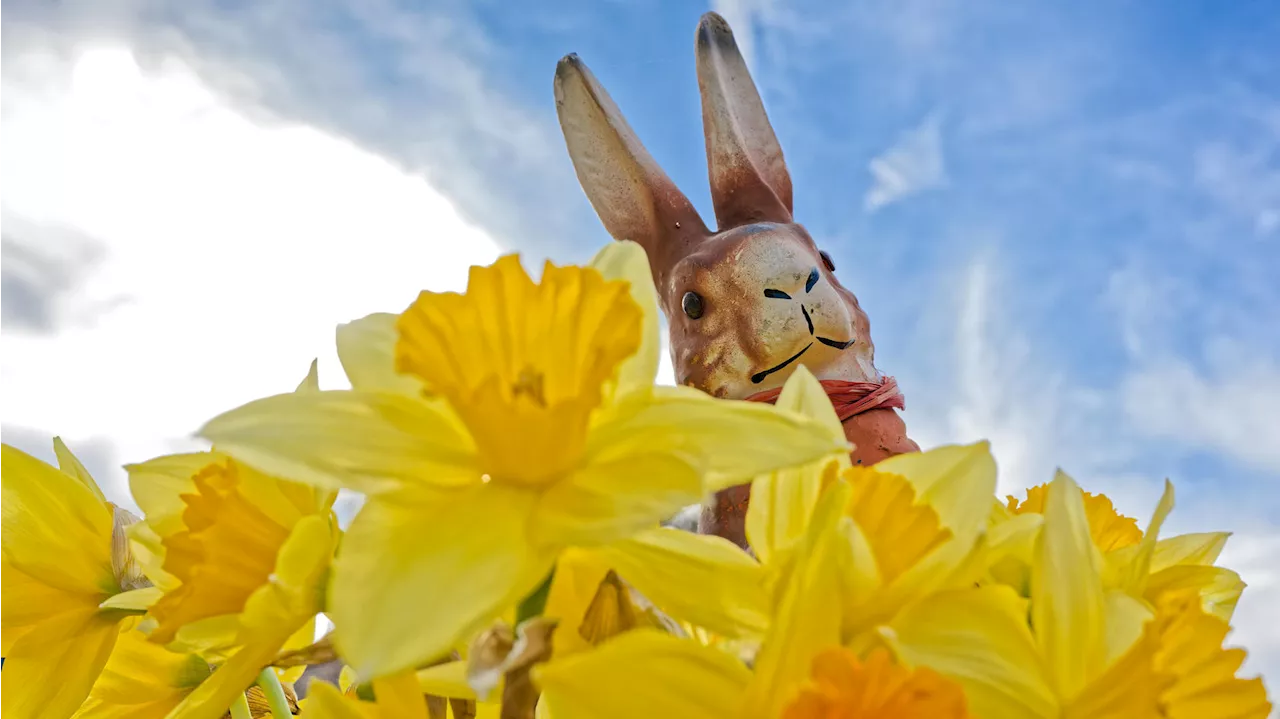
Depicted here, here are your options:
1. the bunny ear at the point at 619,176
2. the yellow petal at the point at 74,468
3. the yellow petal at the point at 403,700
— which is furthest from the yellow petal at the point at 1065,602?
the bunny ear at the point at 619,176

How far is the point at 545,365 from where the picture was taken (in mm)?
319

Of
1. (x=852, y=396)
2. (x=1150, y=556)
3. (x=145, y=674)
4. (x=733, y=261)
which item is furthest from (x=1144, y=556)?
(x=733, y=261)

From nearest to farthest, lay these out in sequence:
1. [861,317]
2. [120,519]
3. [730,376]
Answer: [120,519], [730,376], [861,317]

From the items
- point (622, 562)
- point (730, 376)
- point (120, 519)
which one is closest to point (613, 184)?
point (730, 376)

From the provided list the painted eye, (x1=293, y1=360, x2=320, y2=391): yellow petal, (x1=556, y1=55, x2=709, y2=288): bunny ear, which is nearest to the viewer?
(x1=293, y1=360, x2=320, y2=391): yellow petal

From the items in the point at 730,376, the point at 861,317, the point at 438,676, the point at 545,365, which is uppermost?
the point at 861,317

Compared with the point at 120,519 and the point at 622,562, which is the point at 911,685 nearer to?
the point at 622,562

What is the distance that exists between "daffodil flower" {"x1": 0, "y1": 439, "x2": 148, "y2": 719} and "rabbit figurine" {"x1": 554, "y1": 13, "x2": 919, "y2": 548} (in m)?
1.28

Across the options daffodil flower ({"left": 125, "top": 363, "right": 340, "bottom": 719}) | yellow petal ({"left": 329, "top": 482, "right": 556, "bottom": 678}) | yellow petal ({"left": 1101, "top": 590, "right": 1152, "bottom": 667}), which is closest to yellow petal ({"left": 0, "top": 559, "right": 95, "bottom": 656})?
daffodil flower ({"left": 125, "top": 363, "right": 340, "bottom": 719})

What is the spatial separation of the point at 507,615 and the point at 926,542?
0.15 metres

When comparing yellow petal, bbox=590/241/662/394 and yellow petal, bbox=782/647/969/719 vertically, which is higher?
yellow petal, bbox=590/241/662/394

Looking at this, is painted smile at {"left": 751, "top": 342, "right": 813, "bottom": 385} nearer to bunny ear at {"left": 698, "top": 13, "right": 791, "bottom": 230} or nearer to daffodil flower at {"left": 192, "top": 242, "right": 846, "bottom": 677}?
bunny ear at {"left": 698, "top": 13, "right": 791, "bottom": 230}

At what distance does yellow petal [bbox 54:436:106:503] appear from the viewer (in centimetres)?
44

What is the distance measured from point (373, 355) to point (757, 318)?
157 centimetres
